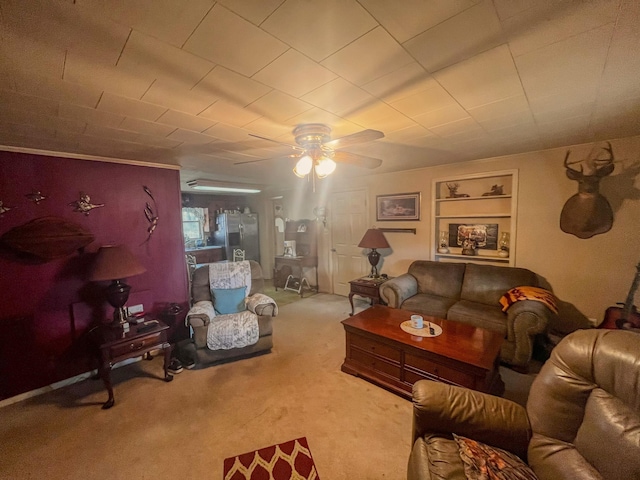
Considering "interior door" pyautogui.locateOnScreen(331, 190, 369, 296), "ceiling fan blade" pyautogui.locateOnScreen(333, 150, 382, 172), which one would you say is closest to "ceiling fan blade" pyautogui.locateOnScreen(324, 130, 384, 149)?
"ceiling fan blade" pyautogui.locateOnScreen(333, 150, 382, 172)

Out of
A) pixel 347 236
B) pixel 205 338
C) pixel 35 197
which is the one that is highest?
pixel 35 197

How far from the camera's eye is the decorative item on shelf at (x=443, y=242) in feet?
12.8

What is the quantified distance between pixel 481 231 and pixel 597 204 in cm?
114

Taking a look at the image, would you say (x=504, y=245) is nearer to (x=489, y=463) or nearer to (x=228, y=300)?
(x=489, y=463)

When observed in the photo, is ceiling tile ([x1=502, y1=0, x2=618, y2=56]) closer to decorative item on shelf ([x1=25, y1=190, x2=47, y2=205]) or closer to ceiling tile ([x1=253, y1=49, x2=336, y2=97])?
ceiling tile ([x1=253, y1=49, x2=336, y2=97])

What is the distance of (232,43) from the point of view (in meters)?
1.06

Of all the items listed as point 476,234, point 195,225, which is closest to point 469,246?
point 476,234

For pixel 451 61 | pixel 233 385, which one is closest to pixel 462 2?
pixel 451 61

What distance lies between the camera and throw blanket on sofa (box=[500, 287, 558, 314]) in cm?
257

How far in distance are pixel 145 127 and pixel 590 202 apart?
434 centimetres

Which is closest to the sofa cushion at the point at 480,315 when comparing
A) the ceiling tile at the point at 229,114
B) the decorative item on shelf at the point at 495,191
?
the decorative item on shelf at the point at 495,191

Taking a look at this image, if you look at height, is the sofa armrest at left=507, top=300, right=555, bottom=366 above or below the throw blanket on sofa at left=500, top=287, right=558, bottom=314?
below

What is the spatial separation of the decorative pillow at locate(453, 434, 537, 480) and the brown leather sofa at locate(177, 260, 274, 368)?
2.14 meters

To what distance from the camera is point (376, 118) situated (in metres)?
1.89
